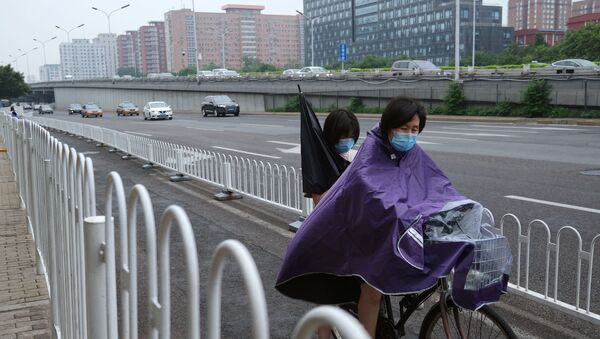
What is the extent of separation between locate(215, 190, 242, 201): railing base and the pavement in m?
2.86

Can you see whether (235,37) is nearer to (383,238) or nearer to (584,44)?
(584,44)

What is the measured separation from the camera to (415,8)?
10212cm

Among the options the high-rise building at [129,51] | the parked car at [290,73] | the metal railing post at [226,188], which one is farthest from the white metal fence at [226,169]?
the high-rise building at [129,51]

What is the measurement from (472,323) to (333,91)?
36.3 meters

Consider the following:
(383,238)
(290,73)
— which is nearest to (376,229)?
(383,238)

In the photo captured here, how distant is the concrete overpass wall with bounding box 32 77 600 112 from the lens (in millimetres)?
24812

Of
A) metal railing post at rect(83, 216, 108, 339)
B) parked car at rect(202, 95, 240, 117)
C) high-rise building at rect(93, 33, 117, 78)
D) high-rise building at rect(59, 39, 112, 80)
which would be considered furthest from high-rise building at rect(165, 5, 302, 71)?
metal railing post at rect(83, 216, 108, 339)

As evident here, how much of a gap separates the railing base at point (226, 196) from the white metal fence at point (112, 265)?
514 centimetres

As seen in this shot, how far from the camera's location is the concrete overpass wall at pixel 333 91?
81.4 feet

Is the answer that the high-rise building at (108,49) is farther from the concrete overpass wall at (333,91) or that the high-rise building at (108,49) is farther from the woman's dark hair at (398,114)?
the woman's dark hair at (398,114)

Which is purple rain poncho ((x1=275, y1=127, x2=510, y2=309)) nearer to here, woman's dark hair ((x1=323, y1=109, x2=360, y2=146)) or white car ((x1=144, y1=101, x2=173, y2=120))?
woman's dark hair ((x1=323, y1=109, x2=360, y2=146))

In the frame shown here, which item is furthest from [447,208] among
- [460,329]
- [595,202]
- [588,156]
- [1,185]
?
[588,156]

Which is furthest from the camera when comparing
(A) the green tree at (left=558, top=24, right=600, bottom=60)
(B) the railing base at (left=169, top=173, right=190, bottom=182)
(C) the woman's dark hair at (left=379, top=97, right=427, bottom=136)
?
(A) the green tree at (left=558, top=24, right=600, bottom=60)

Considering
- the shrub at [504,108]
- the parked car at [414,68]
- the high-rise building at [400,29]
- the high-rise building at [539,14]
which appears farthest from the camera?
the high-rise building at [539,14]
